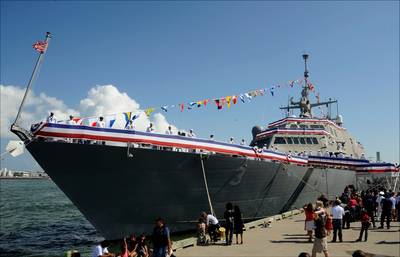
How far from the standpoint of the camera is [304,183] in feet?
70.3

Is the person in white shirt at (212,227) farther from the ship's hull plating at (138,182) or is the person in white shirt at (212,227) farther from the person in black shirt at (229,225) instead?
the ship's hull plating at (138,182)

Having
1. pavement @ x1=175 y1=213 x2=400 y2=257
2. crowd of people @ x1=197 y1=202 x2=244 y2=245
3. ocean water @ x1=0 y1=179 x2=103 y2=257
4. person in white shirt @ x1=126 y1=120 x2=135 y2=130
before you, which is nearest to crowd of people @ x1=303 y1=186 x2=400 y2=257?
pavement @ x1=175 y1=213 x2=400 y2=257

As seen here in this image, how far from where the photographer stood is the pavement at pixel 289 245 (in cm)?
983

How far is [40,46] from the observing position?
12.6 metres

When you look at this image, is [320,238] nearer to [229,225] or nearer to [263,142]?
[229,225]

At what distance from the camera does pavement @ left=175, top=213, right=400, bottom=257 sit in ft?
32.2

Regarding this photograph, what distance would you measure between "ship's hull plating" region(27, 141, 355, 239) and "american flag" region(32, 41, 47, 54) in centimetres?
315

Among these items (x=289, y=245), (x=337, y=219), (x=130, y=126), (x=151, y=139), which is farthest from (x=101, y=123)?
(x=337, y=219)

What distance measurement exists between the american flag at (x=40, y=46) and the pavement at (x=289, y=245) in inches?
312

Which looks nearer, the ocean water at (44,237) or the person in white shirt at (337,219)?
the person in white shirt at (337,219)

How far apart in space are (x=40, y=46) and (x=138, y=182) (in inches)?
227

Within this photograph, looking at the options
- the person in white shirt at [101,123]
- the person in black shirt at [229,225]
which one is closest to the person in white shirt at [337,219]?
the person in black shirt at [229,225]

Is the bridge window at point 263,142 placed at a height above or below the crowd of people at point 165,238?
above

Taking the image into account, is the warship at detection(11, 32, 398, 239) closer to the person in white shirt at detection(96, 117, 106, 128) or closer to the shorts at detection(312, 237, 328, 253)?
the person in white shirt at detection(96, 117, 106, 128)
